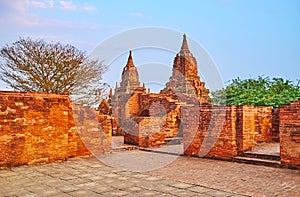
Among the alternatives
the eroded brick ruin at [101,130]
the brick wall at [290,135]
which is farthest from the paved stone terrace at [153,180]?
the eroded brick ruin at [101,130]

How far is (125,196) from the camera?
16.7ft

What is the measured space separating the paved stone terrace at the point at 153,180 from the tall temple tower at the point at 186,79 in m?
13.6

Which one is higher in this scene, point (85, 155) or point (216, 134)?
point (216, 134)

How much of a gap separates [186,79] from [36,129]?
50.5ft

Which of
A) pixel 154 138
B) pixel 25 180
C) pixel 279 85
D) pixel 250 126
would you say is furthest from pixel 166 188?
pixel 279 85

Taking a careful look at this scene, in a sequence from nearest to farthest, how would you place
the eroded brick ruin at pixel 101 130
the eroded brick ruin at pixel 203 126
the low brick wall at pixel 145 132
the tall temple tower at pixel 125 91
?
1. the eroded brick ruin at pixel 101 130
2. the eroded brick ruin at pixel 203 126
3. the low brick wall at pixel 145 132
4. the tall temple tower at pixel 125 91

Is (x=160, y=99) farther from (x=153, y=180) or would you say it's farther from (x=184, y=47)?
(x=153, y=180)

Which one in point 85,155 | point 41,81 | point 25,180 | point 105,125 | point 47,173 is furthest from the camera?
point 41,81

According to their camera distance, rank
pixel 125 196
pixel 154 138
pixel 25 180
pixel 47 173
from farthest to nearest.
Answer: pixel 154 138, pixel 47 173, pixel 25 180, pixel 125 196

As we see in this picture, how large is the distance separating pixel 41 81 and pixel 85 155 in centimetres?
567

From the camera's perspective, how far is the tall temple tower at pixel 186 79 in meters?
21.7

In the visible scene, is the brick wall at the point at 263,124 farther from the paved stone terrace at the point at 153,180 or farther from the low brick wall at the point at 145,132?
the low brick wall at the point at 145,132

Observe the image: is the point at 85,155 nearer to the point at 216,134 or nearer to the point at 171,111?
the point at 216,134

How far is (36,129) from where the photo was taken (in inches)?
337
